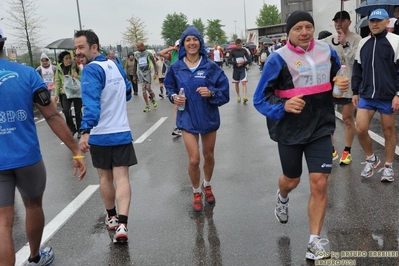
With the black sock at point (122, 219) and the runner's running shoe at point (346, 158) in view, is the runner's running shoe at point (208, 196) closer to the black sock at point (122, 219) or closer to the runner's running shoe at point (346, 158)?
the black sock at point (122, 219)

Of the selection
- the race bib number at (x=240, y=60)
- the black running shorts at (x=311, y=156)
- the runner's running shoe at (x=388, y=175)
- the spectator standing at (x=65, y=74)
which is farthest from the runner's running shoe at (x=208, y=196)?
the race bib number at (x=240, y=60)

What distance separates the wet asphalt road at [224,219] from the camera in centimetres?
377

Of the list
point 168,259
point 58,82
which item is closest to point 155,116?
point 58,82

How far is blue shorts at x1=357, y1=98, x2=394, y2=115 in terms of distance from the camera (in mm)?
5172

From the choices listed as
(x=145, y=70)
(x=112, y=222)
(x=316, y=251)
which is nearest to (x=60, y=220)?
(x=112, y=222)

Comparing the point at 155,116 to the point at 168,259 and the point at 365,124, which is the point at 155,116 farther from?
the point at 168,259

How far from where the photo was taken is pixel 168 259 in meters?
3.73

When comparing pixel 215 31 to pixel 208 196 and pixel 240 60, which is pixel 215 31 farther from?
pixel 208 196

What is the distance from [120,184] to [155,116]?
8052 millimetres

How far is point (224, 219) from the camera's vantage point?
4.54m

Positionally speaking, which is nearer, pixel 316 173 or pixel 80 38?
pixel 316 173

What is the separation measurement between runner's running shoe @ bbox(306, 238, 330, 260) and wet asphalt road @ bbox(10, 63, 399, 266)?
113 mm

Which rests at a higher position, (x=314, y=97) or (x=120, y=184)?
(x=314, y=97)

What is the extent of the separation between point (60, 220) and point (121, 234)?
3.57 ft
